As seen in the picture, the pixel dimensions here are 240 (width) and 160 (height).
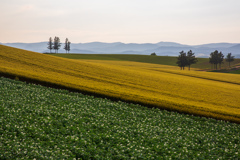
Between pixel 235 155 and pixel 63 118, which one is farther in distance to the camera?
pixel 63 118

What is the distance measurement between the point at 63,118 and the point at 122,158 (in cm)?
741

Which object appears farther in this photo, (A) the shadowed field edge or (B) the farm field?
(A) the shadowed field edge

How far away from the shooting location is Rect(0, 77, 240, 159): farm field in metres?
13.6

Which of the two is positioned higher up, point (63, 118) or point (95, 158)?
point (63, 118)

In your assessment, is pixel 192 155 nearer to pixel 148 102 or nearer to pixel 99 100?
pixel 148 102

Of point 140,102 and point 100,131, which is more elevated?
point 140,102

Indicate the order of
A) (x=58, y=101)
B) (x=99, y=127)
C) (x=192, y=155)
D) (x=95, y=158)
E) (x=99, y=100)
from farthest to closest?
(x=99, y=100)
(x=58, y=101)
(x=99, y=127)
(x=192, y=155)
(x=95, y=158)

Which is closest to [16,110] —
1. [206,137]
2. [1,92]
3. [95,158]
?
[1,92]

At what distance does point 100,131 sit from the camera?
16922 mm

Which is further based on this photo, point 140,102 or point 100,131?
point 140,102

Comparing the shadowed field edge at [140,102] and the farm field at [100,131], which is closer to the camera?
the farm field at [100,131]

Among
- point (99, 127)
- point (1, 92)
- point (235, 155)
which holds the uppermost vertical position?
point (1, 92)

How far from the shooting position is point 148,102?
88.5 ft

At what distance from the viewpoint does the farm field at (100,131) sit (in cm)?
1362
